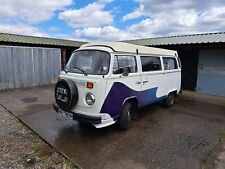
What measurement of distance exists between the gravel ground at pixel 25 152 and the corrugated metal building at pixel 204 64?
8.07m

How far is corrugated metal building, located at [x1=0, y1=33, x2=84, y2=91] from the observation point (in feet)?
30.8

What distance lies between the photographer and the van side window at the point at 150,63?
491 cm

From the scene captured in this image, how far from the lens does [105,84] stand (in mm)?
3627

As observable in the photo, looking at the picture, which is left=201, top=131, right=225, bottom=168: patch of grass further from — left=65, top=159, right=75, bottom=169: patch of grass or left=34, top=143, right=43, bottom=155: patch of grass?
left=34, top=143, right=43, bottom=155: patch of grass

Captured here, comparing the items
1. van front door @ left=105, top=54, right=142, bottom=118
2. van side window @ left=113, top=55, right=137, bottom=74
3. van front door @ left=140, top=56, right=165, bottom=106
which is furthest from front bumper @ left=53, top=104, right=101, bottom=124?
van front door @ left=140, top=56, right=165, bottom=106

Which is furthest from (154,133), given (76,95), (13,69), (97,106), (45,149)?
(13,69)

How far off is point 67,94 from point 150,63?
268 cm

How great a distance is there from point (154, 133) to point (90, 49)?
262 cm

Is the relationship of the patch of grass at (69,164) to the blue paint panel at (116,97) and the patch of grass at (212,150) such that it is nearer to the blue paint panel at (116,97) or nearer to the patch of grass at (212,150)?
the blue paint panel at (116,97)

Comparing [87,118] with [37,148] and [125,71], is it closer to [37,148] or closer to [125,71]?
[37,148]

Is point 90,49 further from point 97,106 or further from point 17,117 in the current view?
point 17,117

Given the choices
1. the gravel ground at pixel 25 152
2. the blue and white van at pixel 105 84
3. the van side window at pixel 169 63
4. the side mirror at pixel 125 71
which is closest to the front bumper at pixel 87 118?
the blue and white van at pixel 105 84

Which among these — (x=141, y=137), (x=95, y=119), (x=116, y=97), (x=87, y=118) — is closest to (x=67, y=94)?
(x=87, y=118)

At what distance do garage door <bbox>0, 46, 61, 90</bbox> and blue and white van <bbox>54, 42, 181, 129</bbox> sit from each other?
679cm
